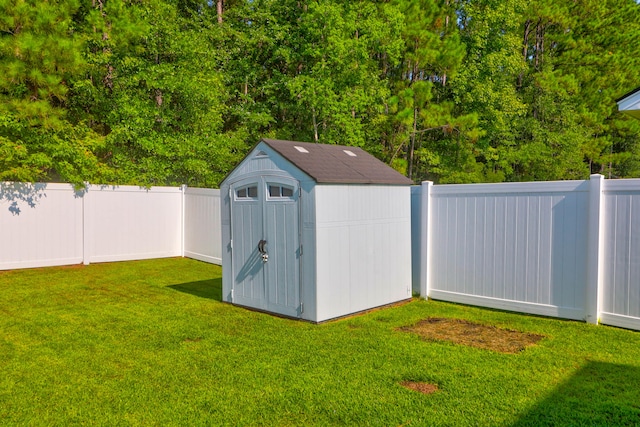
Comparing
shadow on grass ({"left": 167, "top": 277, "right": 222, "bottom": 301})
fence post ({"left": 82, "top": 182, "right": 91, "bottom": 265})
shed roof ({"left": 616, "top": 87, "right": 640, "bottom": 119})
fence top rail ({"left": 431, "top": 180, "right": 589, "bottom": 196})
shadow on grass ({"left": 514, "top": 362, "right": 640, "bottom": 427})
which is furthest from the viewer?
fence post ({"left": 82, "top": 182, "right": 91, "bottom": 265})

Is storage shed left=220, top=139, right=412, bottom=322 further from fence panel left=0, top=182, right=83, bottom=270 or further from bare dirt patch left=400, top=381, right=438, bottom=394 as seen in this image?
fence panel left=0, top=182, right=83, bottom=270

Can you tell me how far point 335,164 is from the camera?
7793mm

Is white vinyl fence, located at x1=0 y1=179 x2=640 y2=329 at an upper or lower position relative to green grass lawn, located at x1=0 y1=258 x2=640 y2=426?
upper

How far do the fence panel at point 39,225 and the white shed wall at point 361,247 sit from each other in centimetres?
827

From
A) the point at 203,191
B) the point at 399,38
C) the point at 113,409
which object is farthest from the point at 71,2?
the point at 113,409

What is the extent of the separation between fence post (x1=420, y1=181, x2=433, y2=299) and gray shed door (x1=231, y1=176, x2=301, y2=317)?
2495mm

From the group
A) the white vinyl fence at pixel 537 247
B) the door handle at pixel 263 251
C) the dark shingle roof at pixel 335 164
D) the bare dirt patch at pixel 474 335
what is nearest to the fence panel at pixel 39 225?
the door handle at pixel 263 251

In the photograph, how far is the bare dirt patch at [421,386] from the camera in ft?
15.0

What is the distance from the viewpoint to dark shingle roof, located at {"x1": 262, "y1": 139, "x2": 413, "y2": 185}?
7.20 metres

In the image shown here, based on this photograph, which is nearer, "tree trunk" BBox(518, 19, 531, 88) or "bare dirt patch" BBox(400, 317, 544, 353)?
"bare dirt patch" BBox(400, 317, 544, 353)

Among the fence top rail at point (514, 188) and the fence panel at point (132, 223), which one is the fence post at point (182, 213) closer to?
the fence panel at point (132, 223)

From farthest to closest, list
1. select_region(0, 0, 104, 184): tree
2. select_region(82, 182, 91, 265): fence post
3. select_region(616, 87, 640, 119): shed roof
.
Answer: select_region(82, 182, 91, 265): fence post
select_region(0, 0, 104, 184): tree
select_region(616, 87, 640, 119): shed roof

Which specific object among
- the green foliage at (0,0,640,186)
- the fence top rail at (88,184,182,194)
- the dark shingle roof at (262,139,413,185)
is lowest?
the fence top rail at (88,184,182,194)

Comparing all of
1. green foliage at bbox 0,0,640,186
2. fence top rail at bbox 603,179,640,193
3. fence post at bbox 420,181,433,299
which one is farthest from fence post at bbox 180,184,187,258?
fence top rail at bbox 603,179,640,193
